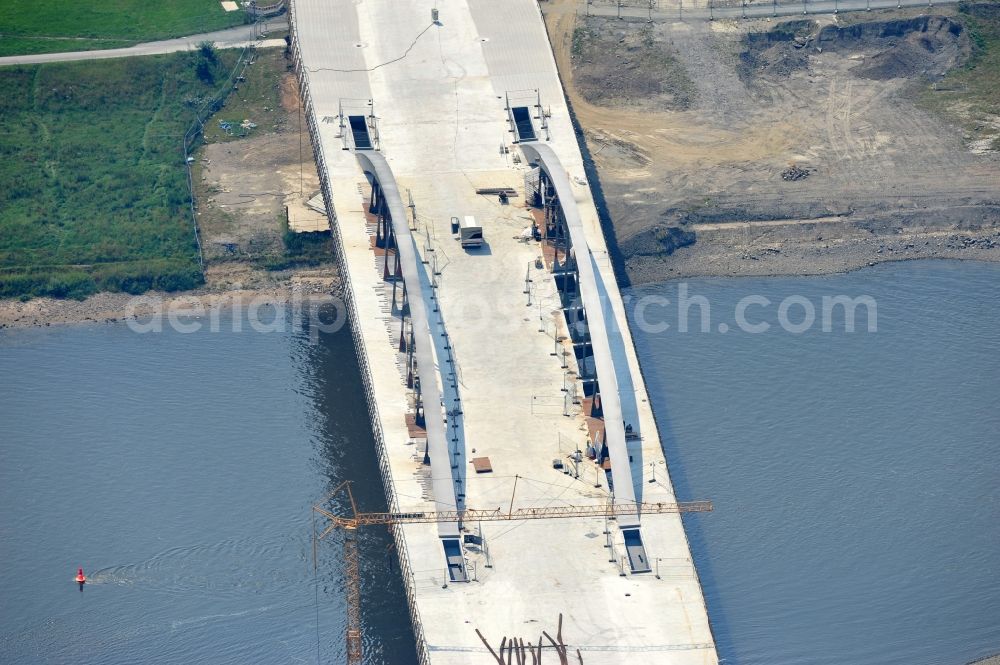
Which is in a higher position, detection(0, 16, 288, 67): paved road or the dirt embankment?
detection(0, 16, 288, 67): paved road

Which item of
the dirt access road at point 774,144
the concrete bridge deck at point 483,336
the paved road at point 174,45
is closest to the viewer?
the concrete bridge deck at point 483,336

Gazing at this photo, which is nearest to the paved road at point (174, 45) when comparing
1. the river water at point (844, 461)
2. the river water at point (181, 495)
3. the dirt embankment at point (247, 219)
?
the dirt embankment at point (247, 219)

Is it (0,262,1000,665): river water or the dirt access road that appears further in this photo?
the dirt access road

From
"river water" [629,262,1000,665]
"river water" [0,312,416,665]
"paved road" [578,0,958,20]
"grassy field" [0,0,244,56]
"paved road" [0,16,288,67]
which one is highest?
"grassy field" [0,0,244,56]

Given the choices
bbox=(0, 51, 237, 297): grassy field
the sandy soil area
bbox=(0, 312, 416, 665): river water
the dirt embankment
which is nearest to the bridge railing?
the sandy soil area

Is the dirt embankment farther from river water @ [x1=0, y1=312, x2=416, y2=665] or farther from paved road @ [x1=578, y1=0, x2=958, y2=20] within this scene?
paved road @ [x1=578, y1=0, x2=958, y2=20]

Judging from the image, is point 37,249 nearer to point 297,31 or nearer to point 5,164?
point 5,164

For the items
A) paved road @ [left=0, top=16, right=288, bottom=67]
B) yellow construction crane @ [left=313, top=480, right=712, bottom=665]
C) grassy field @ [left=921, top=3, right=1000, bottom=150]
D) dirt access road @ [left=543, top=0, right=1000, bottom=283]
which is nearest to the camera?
yellow construction crane @ [left=313, top=480, right=712, bottom=665]

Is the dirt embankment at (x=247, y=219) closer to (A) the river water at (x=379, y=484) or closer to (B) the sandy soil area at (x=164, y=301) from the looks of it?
(B) the sandy soil area at (x=164, y=301)
